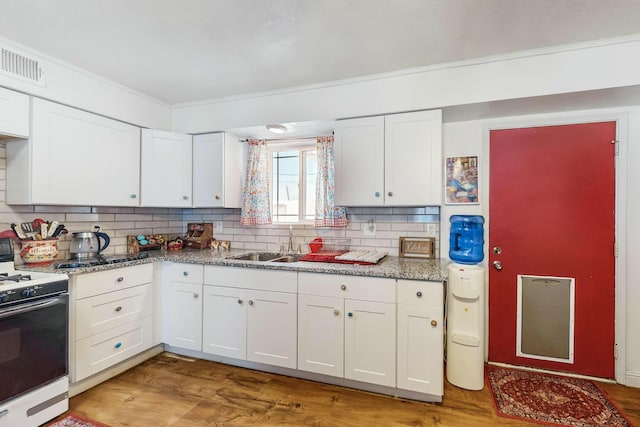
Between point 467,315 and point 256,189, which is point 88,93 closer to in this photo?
point 256,189

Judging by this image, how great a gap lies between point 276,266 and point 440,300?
1207 mm

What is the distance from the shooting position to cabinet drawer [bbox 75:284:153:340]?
2277mm

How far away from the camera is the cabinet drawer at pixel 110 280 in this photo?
7.43 feet

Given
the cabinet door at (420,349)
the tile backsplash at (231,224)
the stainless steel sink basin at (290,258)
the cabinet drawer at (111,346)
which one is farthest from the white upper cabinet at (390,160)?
the cabinet drawer at (111,346)

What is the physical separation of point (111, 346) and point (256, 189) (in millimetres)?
1809

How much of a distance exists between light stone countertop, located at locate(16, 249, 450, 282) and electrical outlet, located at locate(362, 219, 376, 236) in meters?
0.30

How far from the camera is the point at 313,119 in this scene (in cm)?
279

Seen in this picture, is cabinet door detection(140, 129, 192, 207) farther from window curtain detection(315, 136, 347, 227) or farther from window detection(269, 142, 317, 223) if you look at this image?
window curtain detection(315, 136, 347, 227)

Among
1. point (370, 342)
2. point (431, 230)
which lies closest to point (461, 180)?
point (431, 230)

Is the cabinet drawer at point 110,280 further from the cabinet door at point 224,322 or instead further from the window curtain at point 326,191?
the window curtain at point 326,191

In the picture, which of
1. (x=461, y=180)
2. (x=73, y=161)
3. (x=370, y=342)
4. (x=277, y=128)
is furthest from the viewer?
(x=277, y=128)

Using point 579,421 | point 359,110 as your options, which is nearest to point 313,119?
point 359,110

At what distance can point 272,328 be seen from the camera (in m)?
2.55

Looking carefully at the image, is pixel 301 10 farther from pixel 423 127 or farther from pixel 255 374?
pixel 255 374
